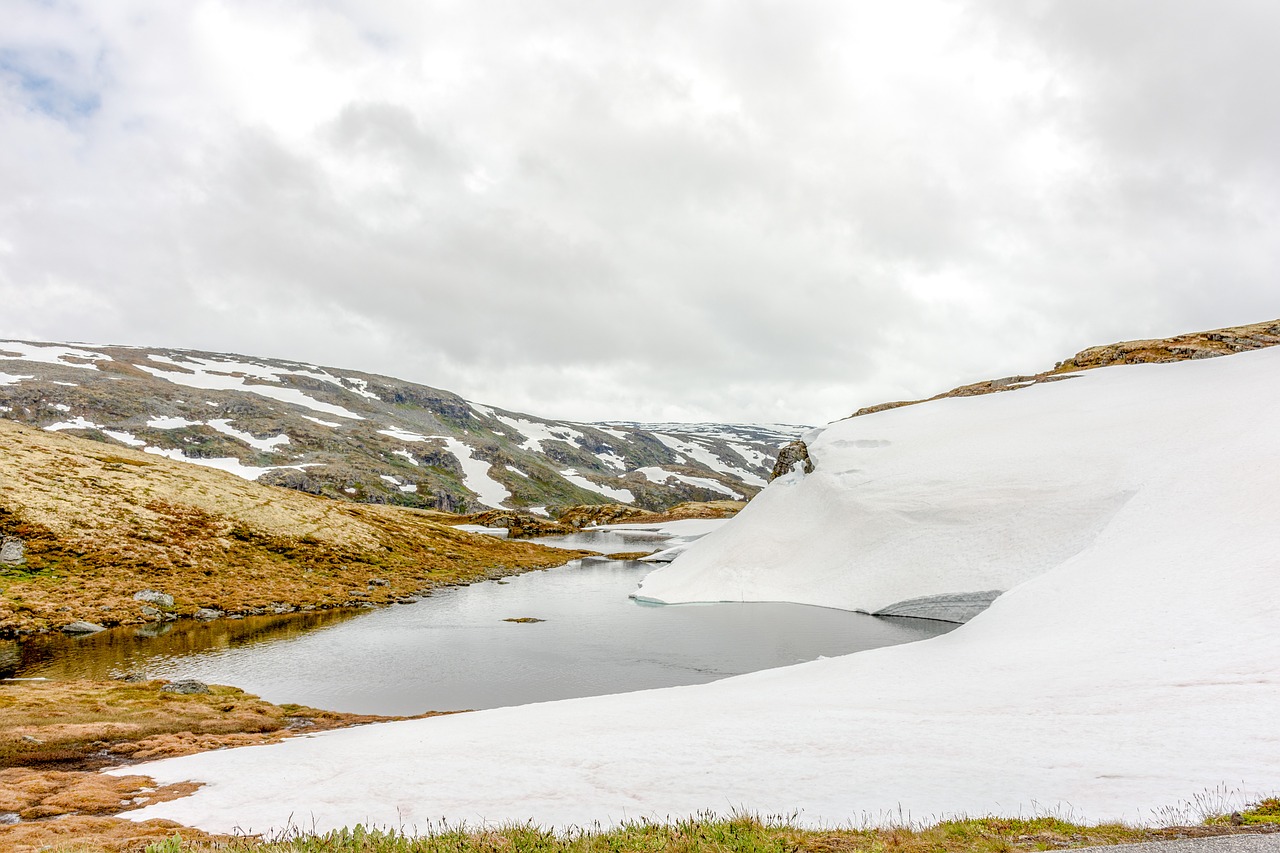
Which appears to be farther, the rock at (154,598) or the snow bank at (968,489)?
the rock at (154,598)

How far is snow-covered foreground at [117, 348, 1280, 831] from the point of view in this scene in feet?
42.8

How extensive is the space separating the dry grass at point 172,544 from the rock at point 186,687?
19327 mm

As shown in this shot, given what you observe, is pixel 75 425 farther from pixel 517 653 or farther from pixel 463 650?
pixel 517 653

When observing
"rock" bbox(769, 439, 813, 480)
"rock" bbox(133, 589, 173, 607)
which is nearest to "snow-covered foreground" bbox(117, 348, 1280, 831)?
"rock" bbox(769, 439, 813, 480)

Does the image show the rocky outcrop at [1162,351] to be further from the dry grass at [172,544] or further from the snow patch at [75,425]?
the snow patch at [75,425]

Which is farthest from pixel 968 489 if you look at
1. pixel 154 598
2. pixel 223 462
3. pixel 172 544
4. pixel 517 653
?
pixel 223 462

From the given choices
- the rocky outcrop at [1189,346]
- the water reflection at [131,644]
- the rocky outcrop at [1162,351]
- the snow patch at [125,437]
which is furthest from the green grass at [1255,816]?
the snow patch at [125,437]

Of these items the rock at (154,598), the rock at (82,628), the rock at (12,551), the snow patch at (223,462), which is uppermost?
the snow patch at (223,462)

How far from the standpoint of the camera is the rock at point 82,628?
40.7m

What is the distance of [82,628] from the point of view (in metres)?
41.1

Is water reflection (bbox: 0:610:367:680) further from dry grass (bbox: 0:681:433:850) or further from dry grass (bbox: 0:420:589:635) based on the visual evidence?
dry grass (bbox: 0:681:433:850)

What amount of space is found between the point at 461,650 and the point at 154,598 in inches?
1062

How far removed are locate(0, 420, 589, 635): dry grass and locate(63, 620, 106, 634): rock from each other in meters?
0.60

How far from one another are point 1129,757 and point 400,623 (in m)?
48.0
